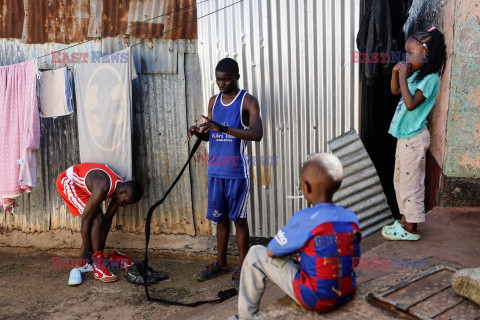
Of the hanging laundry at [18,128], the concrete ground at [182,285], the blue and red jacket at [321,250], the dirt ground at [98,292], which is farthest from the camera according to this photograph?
the hanging laundry at [18,128]

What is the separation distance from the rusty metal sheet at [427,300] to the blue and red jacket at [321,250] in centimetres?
30

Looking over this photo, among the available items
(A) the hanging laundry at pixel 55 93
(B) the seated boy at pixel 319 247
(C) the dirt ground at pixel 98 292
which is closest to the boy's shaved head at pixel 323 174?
(B) the seated boy at pixel 319 247

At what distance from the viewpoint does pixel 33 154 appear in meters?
4.65

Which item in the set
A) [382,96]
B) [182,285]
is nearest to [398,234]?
[182,285]

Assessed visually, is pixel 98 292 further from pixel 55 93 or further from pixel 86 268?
pixel 55 93

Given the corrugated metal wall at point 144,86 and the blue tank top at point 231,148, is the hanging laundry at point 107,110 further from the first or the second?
the blue tank top at point 231,148

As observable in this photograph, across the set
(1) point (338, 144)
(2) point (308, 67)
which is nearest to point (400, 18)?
(2) point (308, 67)

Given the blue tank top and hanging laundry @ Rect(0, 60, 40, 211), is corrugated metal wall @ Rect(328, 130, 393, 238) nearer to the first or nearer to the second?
the blue tank top

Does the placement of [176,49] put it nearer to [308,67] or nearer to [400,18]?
[308,67]

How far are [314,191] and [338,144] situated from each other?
2242mm

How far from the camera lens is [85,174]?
4.38 meters

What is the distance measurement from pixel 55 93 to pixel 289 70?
236 cm

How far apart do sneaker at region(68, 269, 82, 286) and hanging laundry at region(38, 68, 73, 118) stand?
5.14 ft

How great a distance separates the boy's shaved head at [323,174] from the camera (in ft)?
6.91
